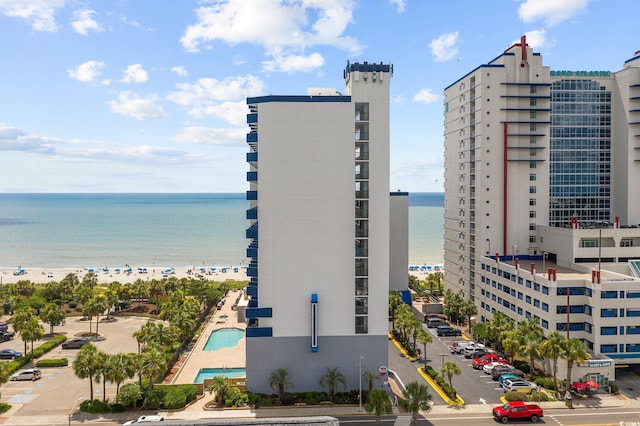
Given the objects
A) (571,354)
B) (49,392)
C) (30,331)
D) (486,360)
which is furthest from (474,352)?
(30,331)

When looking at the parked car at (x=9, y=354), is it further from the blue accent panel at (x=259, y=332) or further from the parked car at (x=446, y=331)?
the parked car at (x=446, y=331)

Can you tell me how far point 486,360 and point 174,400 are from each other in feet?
130

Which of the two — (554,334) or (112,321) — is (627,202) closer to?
(554,334)

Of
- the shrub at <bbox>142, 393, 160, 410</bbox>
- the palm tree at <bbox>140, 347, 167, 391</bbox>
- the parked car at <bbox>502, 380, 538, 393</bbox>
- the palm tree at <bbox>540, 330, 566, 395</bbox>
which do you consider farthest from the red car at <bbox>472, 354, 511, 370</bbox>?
the shrub at <bbox>142, 393, 160, 410</bbox>

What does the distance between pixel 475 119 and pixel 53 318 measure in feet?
266

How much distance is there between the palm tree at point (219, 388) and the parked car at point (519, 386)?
1260 inches

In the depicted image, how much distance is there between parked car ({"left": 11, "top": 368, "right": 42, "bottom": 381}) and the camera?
181 feet

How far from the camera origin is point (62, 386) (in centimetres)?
5312

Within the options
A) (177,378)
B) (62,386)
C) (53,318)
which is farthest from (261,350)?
(53,318)

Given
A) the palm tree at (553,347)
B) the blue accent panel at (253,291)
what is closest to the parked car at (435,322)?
the palm tree at (553,347)

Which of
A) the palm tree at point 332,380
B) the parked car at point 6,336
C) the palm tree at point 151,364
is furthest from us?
the parked car at point 6,336

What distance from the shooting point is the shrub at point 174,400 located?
153 ft

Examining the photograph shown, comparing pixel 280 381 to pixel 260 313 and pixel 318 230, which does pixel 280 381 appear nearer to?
pixel 260 313

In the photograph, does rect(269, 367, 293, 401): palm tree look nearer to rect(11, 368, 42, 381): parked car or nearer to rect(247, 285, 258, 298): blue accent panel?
rect(247, 285, 258, 298): blue accent panel
